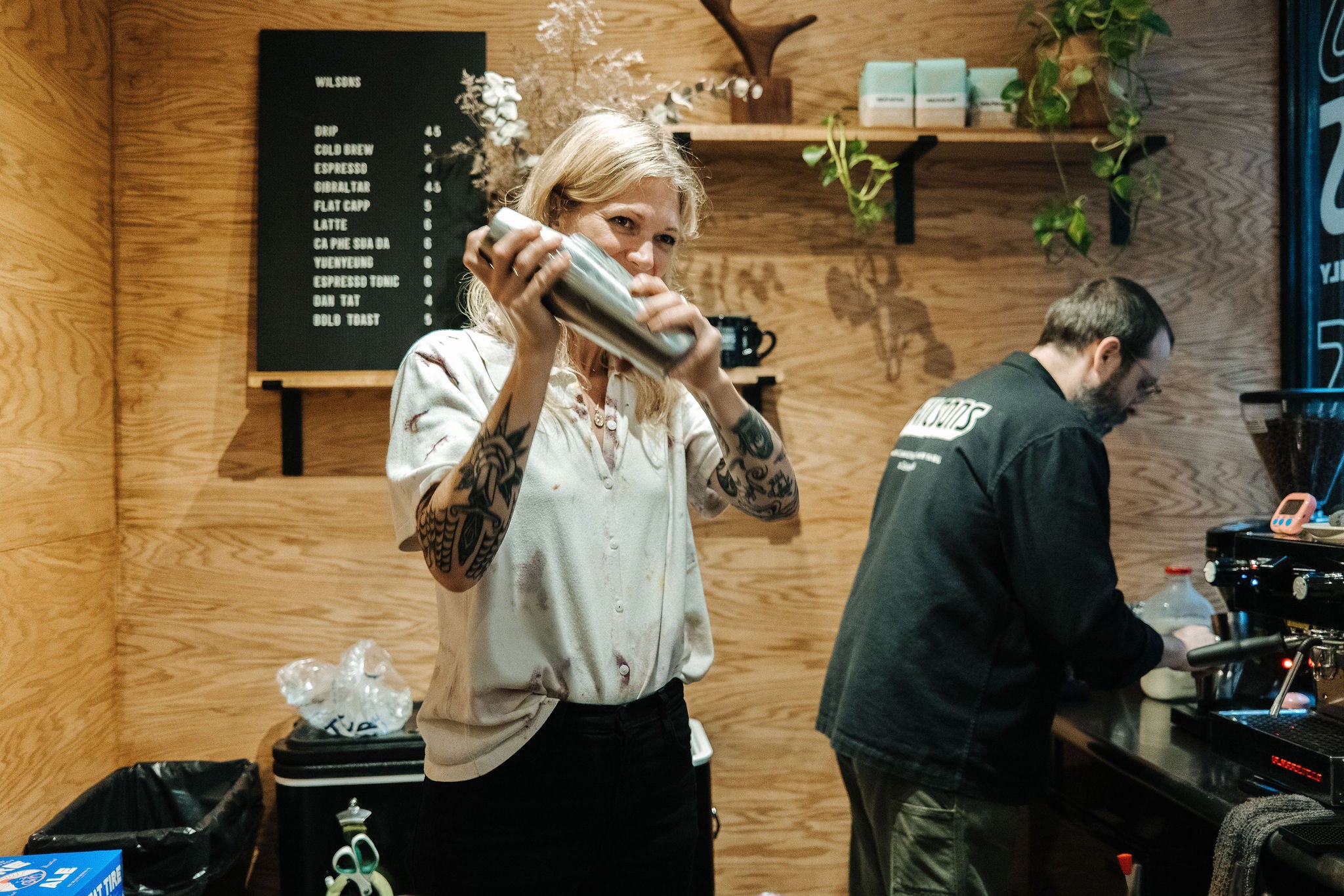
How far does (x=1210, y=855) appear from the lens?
1.74m

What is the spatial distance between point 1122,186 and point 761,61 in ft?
2.77

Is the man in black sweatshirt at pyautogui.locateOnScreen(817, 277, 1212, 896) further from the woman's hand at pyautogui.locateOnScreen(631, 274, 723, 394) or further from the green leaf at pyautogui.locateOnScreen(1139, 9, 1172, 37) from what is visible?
the green leaf at pyautogui.locateOnScreen(1139, 9, 1172, 37)

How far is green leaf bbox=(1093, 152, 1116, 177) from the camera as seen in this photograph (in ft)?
7.28

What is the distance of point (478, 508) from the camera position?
93 cm

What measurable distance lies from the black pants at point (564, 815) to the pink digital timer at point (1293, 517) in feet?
3.92

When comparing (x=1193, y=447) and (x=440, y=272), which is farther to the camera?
(x=1193, y=447)

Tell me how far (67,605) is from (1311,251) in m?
2.92

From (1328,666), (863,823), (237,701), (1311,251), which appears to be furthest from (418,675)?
(1311,251)

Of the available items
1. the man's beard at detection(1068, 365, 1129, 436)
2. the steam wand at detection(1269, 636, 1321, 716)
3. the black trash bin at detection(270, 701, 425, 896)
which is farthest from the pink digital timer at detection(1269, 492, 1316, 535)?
the black trash bin at detection(270, 701, 425, 896)

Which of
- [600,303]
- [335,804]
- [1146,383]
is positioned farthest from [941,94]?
[335,804]

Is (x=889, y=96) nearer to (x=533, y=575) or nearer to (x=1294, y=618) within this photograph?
(x=1294, y=618)

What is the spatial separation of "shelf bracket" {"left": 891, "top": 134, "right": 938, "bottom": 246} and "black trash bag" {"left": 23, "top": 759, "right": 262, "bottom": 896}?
75.2 inches

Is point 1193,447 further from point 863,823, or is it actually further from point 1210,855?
point 863,823

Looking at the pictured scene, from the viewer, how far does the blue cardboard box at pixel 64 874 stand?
141 cm
